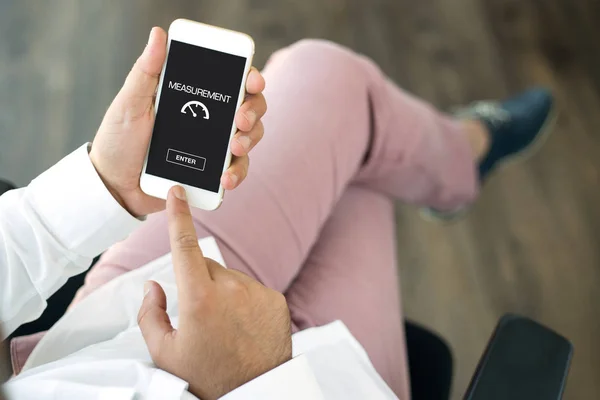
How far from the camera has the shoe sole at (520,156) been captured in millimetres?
1117

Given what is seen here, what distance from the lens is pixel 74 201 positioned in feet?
1.68

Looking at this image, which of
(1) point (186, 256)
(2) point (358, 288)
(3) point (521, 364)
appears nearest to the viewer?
(1) point (186, 256)

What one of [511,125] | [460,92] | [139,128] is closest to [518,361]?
[139,128]

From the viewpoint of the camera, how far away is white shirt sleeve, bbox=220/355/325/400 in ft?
1.43

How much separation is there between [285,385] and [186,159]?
207 millimetres

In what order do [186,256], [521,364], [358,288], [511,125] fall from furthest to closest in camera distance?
[511,125], [358,288], [521,364], [186,256]

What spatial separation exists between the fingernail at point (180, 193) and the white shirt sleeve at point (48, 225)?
0.07 m

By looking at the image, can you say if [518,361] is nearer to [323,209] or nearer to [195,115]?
[323,209]

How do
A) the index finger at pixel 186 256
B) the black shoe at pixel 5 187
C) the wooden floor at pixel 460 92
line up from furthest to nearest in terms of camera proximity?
the wooden floor at pixel 460 92 → the black shoe at pixel 5 187 → the index finger at pixel 186 256

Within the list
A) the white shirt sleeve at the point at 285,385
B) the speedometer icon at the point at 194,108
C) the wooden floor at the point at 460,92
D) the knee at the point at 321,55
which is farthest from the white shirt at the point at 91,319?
the wooden floor at the point at 460,92

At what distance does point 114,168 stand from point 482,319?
30.4 inches

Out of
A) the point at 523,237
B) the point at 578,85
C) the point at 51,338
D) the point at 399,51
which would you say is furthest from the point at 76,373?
the point at 578,85

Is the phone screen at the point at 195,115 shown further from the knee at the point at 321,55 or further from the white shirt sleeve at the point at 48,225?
the knee at the point at 321,55

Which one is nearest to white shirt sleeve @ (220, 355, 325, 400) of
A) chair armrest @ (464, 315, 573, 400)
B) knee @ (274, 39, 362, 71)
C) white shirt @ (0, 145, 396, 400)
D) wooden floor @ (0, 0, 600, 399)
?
white shirt @ (0, 145, 396, 400)
